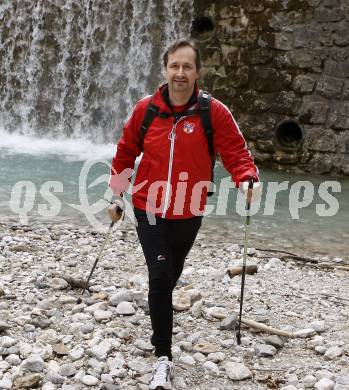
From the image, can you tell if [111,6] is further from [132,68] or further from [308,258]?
[308,258]

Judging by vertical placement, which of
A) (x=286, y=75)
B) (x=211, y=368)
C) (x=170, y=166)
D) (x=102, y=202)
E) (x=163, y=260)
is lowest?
(x=102, y=202)

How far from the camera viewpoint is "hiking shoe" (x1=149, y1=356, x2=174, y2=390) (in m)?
3.49

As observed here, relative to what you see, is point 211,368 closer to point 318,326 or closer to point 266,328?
point 266,328

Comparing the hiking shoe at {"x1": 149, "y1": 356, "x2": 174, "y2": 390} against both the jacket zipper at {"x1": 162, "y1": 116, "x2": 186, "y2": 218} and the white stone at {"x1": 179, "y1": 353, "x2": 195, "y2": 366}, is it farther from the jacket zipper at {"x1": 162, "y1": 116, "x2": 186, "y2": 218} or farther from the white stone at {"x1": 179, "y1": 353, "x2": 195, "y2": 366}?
→ the jacket zipper at {"x1": 162, "y1": 116, "x2": 186, "y2": 218}

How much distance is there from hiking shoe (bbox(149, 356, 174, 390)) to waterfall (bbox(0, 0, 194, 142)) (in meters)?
12.0

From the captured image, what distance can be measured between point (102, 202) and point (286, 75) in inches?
222

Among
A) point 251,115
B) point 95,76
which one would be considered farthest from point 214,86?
point 95,76

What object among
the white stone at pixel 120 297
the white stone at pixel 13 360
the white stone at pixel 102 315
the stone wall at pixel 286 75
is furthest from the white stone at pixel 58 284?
the stone wall at pixel 286 75

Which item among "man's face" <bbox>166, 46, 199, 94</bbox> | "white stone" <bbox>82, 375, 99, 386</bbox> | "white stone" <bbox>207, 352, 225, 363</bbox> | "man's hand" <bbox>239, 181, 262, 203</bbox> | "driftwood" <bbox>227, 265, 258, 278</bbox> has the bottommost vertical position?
"driftwood" <bbox>227, 265, 258, 278</bbox>

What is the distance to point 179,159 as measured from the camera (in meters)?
3.67

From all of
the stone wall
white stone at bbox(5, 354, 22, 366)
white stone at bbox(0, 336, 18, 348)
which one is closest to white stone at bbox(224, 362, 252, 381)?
white stone at bbox(5, 354, 22, 366)

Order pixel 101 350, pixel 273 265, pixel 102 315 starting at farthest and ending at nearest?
1. pixel 273 265
2. pixel 102 315
3. pixel 101 350

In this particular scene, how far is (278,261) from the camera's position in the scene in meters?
6.59

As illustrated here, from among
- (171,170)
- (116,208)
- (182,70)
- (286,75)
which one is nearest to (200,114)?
(182,70)
